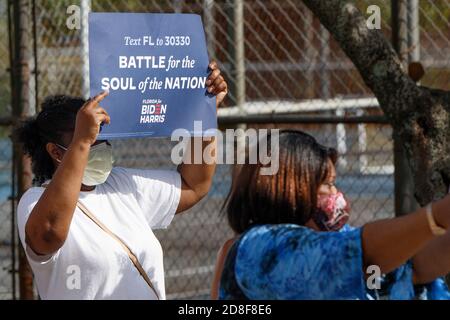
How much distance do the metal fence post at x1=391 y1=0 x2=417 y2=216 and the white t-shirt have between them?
192 centimetres

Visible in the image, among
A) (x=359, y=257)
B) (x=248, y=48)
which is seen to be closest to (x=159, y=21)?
(x=359, y=257)

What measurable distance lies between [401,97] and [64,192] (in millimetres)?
1586

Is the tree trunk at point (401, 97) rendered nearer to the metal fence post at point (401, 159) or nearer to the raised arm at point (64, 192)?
the metal fence post at point (401, 159)

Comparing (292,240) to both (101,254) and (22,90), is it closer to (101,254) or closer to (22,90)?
(101,254)

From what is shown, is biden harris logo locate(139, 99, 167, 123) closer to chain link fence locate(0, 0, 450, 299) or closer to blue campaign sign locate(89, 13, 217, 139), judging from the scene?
blue campaign sign locate(89, 13, 217, 139)

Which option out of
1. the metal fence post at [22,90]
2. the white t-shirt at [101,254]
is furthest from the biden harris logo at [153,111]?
the metal fence post at [22,90]

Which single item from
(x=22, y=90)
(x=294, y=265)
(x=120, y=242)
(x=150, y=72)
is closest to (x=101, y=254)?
(x=120, y=242)

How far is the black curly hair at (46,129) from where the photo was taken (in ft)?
13.0

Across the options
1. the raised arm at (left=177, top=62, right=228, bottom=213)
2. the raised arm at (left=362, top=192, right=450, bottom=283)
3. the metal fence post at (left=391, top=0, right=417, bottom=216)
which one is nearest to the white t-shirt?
the raised arm at (left=177, top=62, right=228, bottom=213)

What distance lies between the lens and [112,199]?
393 cm

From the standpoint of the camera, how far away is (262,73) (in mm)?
8227
